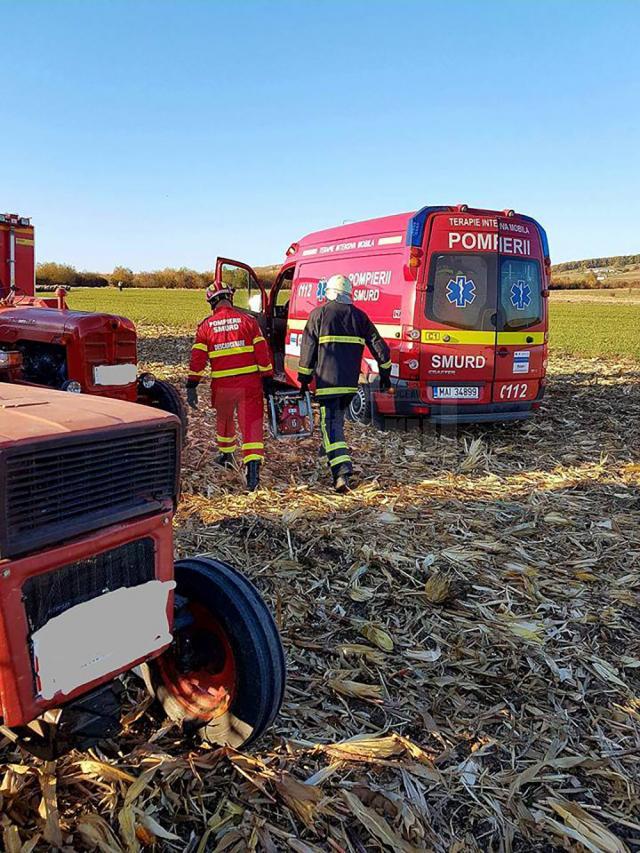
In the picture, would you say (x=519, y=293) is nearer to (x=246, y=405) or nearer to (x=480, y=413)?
(x=480, y=413)

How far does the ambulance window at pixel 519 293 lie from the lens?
8344 millimetres

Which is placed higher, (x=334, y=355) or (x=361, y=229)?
(x=361, y=229)

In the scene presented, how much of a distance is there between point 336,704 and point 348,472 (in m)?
3.29

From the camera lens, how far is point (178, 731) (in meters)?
2.98

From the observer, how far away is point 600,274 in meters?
81.7

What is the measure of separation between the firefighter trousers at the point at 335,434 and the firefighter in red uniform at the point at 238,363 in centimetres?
63

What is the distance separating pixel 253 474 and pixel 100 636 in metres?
4.03

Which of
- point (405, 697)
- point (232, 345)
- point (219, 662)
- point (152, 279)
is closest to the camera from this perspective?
point (219, 662)

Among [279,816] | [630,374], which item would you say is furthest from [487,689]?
[630,374]

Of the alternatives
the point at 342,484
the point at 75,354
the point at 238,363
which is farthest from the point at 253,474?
the point at 75,354

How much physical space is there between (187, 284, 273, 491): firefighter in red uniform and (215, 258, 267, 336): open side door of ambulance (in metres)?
2.18

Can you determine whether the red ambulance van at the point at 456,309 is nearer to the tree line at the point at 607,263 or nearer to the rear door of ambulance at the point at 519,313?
the rear door of ambulance at the point at 519,313

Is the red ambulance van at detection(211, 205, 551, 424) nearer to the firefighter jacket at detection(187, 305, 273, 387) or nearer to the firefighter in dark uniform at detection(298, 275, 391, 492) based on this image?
the firefighter in dark uniform at detection(298, 275, 391, 492)

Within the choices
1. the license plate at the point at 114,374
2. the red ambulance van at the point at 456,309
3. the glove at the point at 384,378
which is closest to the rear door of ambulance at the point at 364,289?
the red ambulance van at the point at 456,309
